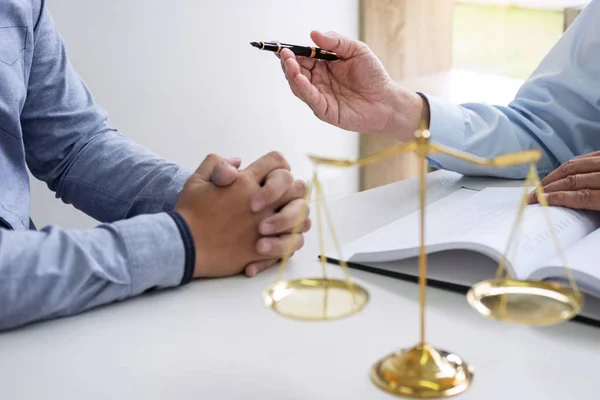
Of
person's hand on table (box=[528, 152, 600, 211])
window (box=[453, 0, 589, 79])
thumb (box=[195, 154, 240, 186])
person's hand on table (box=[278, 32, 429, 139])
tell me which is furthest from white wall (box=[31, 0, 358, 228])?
person's hand on table (box=[528, 152, 600, 211])

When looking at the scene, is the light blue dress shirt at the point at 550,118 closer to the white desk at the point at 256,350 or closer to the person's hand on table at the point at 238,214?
the person's hand on table at the point at 238,214

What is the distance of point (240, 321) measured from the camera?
770 mm

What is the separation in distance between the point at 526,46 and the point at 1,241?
10.3ft

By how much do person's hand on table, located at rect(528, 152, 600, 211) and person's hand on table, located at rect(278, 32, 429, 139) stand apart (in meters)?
0.35

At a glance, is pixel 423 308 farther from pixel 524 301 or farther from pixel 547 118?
pixel 547 118

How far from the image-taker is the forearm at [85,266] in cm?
75

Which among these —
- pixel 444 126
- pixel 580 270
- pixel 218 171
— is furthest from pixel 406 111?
pixel 580 270

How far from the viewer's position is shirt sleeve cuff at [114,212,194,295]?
0.81 metres

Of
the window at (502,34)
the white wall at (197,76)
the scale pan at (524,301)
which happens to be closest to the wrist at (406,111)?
the scale pan at (524,301)

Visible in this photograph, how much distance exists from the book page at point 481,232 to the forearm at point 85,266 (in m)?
0.23

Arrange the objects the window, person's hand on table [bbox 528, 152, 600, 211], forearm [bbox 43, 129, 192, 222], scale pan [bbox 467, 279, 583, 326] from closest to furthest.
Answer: scale pan [bbox 467, 279, 583, 326]
person's hand on table [bbox 528, 152, 600, 211]
forearm [bbox 43, 129, 192, 222]
the window

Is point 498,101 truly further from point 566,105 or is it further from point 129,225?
point 129,225

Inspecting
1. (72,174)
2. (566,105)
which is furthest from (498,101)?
(72,174)

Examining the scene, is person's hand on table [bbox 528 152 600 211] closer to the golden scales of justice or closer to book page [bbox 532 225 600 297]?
book page [bbox 532 225 600 297]
